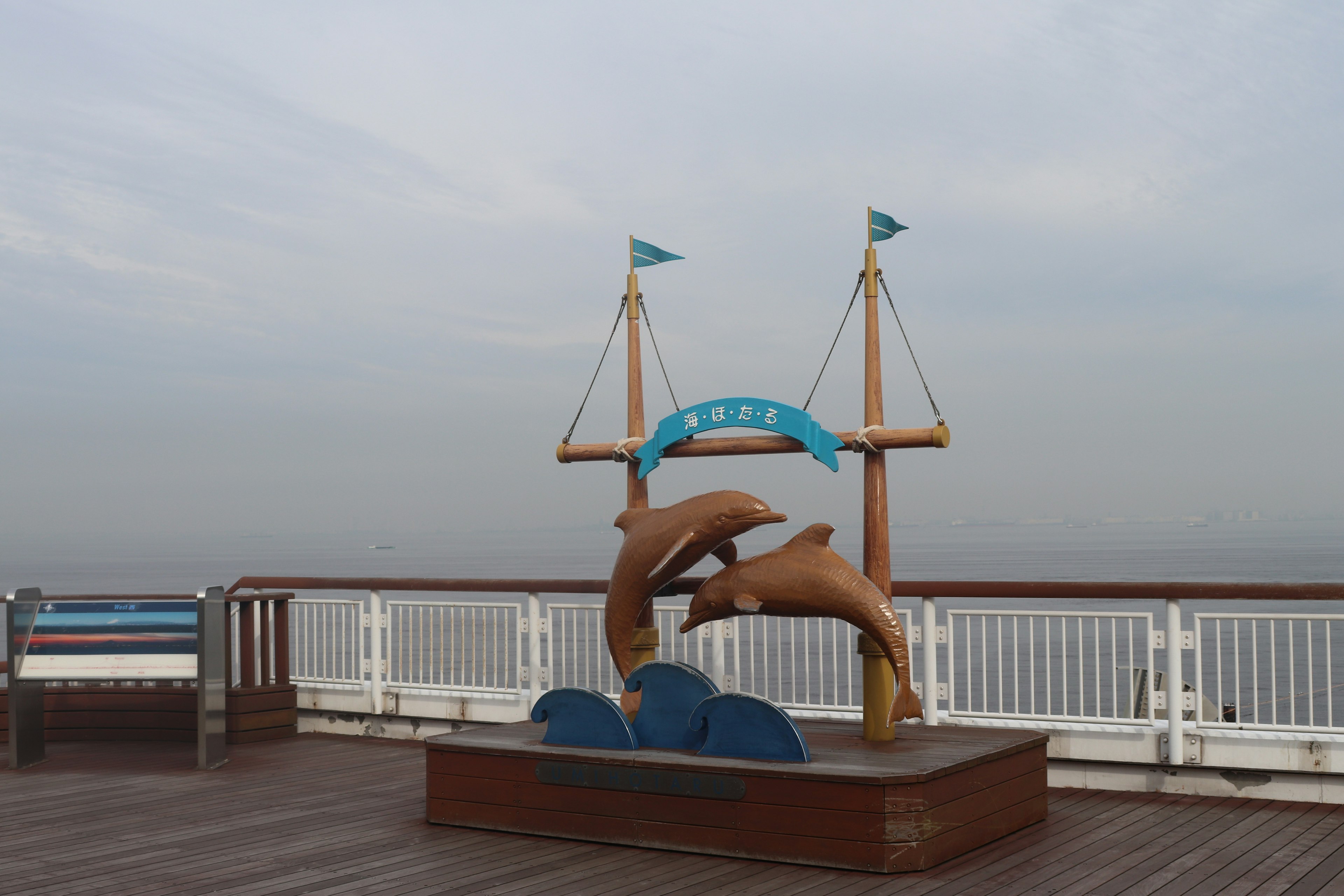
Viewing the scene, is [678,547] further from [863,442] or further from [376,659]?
[376,659]

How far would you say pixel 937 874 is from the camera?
15.1 feet

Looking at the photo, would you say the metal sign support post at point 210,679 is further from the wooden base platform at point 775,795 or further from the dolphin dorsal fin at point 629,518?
the dolphin dorsal fin at point 629,518

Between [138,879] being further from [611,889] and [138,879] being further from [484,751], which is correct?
[611,889]

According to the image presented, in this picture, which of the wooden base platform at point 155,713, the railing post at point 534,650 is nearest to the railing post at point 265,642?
the wooden base platform at point 155,713

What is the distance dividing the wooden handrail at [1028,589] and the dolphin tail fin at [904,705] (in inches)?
25.9

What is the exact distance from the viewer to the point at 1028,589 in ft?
20.6

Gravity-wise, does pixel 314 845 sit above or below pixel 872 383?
below

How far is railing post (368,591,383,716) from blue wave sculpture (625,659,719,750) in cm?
327

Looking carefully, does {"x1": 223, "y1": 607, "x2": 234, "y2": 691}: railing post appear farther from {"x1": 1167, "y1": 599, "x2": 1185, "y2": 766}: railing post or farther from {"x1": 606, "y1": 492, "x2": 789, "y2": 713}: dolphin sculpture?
{"x1": 1167, "y1": 599, "x2": 1185, "y2": 766}: railing post

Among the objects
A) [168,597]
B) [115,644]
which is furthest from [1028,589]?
[115,644]

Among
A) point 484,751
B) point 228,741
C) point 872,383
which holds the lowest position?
point 228,741

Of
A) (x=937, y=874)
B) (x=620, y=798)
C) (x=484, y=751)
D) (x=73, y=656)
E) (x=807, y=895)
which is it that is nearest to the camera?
(x=807, y=895)

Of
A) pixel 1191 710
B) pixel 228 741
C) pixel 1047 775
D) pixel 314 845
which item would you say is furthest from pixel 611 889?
pixel 228 741

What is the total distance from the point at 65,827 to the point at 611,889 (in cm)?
303
